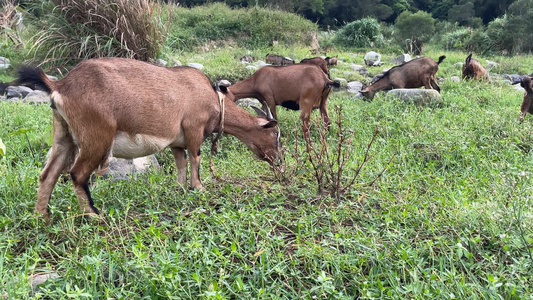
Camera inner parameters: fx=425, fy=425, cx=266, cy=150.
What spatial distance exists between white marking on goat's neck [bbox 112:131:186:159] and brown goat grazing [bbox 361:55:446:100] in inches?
279

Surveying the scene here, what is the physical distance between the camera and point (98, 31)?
8.58 m

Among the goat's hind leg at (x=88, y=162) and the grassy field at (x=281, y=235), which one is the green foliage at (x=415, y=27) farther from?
the goat's hind leg at (x=88, y=162)

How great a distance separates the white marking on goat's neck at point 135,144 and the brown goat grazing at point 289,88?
3752 millimetres

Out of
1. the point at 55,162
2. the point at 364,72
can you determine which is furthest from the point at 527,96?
the point at 364,72

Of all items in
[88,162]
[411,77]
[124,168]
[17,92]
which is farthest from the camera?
[411,77]

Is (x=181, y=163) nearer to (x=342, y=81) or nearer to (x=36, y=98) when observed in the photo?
(x=36, y=98)

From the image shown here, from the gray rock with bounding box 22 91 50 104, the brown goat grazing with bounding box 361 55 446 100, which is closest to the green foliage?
the brown goat grazing with bounding box 361 55 446 100

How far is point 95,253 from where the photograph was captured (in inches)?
104

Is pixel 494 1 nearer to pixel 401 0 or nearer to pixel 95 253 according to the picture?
pixel 401 0

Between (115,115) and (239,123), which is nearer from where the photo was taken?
(115,115)

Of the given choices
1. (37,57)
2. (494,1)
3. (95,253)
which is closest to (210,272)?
(95,253)

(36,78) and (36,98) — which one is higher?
(36,78)

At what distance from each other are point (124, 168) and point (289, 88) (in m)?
3.55

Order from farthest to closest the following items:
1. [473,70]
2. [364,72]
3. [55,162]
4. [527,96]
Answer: [364,72], [473,70], [527,96], [55,162]
